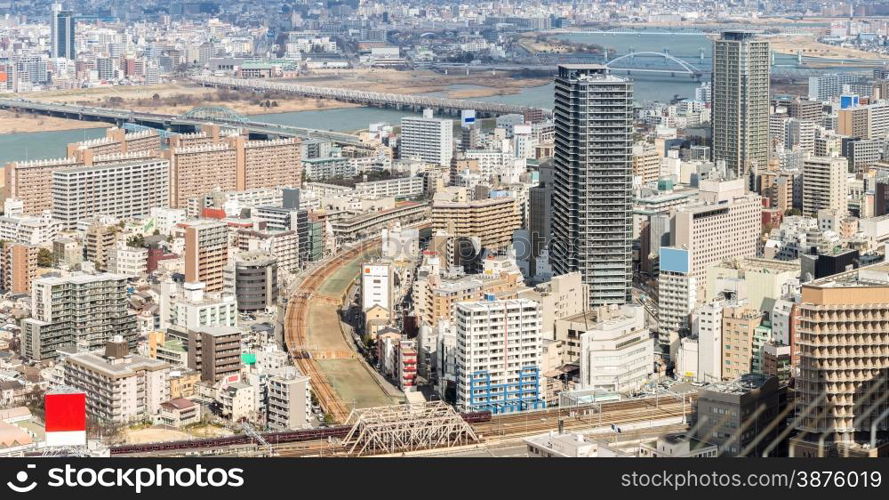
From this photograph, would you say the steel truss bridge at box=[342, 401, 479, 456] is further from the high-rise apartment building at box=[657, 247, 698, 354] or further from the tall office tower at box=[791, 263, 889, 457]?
the high-rise apartment building at box=[657, 247, 698, 354]

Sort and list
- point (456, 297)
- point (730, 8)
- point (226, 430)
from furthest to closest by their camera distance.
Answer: point (730, 8) → point (456, 297) → point (226, 430)

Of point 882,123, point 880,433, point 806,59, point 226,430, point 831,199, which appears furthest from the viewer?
point 806,59

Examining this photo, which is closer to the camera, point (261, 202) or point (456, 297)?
point (456, 297)

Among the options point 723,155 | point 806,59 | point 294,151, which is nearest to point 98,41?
point 806,59

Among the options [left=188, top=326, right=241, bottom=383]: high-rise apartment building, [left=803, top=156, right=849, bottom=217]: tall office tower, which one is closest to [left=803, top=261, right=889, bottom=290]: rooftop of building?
[left=188, top=326, right=241, bottom=383]: high-rise apartment building

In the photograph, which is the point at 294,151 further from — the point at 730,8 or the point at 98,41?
the point at 730,8

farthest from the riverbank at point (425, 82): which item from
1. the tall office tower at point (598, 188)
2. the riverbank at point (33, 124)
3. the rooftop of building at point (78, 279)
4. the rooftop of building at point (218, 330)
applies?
the rooftop of building at point (218, 330)

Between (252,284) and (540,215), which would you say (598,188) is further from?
(252,284)
